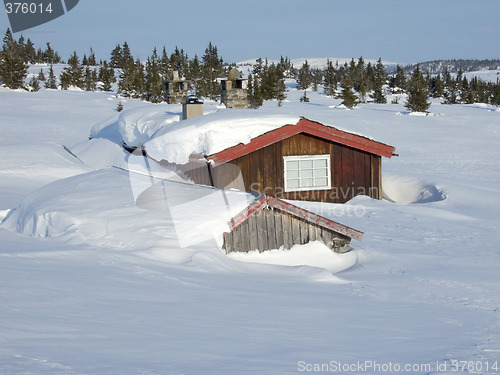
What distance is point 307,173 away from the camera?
13.4 metres

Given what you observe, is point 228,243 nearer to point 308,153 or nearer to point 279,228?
point 279,228

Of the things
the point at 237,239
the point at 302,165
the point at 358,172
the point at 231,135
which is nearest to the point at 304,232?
the point at 237,239

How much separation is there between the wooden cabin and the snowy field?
2.71 feet

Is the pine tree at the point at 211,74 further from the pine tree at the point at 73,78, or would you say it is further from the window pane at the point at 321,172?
the window pane at the point at 321,172

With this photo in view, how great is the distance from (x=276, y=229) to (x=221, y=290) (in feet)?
7.96

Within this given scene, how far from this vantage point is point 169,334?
4199mm

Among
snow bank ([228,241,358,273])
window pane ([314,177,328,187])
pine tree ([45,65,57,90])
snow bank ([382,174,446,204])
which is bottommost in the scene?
snow bank ([382,174,446,204])

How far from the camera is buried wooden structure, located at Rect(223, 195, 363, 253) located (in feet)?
25.5

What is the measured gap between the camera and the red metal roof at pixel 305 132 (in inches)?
482

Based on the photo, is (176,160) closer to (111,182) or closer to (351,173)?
(111,182)

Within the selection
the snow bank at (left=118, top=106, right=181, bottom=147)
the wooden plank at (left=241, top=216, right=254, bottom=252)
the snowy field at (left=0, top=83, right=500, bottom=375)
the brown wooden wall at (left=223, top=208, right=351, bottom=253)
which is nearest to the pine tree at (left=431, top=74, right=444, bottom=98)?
the snow bank at (left=118, top=106, right=181, bottom=147)

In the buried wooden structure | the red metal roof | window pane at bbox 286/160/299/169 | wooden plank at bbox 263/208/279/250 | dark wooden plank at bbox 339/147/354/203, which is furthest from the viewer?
dark wooden plank at bbox 339/147/354/203

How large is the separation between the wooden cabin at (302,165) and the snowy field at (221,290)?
83cm

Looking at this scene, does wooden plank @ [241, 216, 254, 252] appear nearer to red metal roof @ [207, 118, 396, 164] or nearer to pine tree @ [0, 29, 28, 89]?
red metal roof @ [207, 118, 396, 164]
